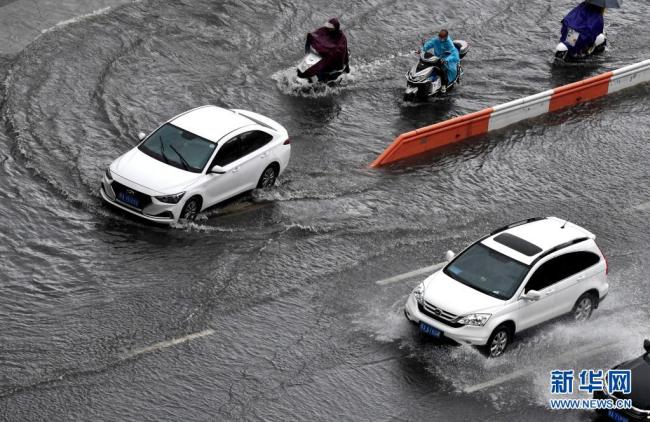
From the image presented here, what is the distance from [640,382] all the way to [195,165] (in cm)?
868

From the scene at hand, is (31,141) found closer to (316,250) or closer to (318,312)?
(316,250)

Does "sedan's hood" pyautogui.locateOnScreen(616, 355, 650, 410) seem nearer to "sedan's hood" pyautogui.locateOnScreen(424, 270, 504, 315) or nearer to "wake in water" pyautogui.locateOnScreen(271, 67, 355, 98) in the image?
"sedan's hood" pyautogui.locateOnScreen(424, 270, 504, 315)

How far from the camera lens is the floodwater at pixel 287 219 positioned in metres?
14.9

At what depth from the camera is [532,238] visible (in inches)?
659

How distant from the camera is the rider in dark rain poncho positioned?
25.0 meters

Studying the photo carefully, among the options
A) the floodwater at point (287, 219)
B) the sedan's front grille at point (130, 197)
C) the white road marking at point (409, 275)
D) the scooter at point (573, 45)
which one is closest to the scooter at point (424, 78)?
the floodwater at point (287, 219)

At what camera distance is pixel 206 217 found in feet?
62.6

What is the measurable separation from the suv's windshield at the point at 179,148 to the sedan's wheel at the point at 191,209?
56 centimetres

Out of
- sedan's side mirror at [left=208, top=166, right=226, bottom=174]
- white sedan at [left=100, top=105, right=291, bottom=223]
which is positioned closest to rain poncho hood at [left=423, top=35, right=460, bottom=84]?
white sedan at [left=100, top=105, right=291, bottom=223]

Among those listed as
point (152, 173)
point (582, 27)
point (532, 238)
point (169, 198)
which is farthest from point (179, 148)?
point (582, 27)

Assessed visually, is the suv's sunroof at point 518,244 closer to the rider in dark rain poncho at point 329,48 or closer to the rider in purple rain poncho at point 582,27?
the rider in dark rain poncho at point 329,48

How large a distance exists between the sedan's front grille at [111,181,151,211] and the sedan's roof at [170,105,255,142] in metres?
1.84

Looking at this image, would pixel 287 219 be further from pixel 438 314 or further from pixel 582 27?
pixel 582 27

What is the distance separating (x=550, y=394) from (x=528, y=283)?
172 centimetres
